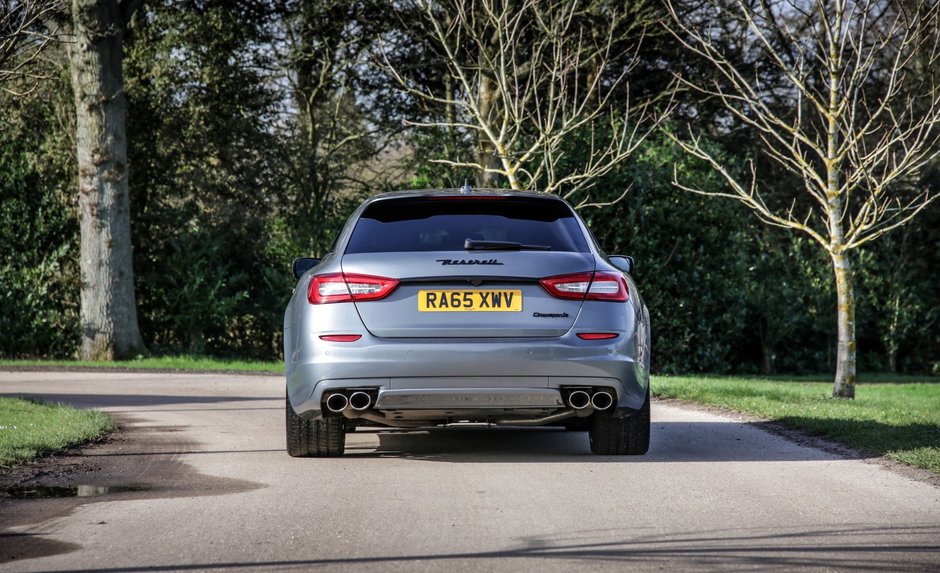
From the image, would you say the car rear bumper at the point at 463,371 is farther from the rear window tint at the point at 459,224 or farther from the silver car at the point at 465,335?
the rear window tint at the point at 459,224

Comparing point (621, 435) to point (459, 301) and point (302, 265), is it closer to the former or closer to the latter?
point (459, 301)

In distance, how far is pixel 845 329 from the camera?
13.6 meters

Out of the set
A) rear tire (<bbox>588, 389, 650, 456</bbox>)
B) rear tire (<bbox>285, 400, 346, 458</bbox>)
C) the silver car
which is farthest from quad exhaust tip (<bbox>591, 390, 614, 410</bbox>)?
rear tire (<bbox>285, 400, 346, 458</bbox>)

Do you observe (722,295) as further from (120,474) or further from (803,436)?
(120,474)

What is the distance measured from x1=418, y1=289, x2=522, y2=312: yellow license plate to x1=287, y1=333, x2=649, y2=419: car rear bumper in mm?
195

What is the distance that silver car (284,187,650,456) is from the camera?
714 cm

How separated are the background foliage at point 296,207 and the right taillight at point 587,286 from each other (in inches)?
505

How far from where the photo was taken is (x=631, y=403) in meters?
7.45

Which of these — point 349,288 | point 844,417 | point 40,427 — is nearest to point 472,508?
point 349,288

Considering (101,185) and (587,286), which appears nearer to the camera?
(587,286)

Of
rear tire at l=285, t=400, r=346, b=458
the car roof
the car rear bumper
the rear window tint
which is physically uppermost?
the car roof

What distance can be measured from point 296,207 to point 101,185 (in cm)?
523

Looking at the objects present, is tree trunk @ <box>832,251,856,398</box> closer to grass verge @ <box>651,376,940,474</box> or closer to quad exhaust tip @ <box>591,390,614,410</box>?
grass verge @ <box>651,376,940,474</box>

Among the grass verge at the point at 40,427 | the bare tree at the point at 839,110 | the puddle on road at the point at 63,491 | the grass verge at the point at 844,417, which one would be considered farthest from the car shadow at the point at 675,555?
the bare tree at the point at 839,110
